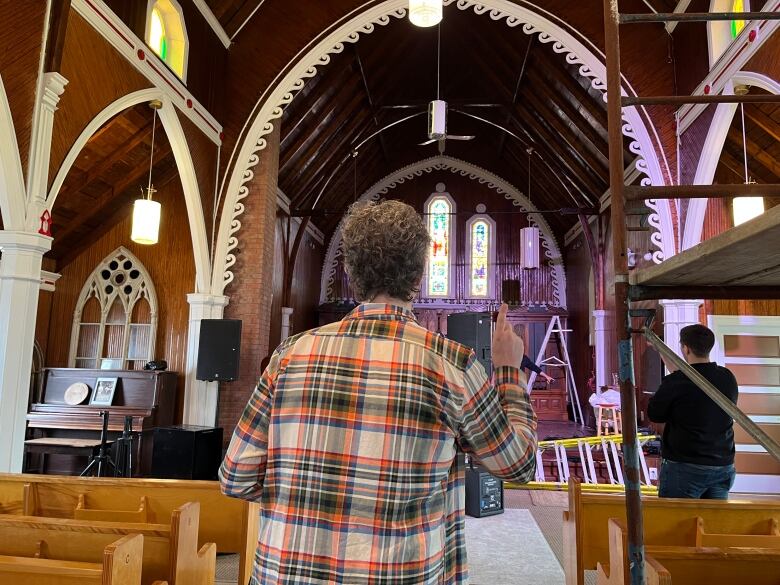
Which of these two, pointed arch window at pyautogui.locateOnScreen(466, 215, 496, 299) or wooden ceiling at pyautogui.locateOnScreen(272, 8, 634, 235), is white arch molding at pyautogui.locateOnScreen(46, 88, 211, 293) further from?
pointed arch window at pyautogui.locateOnScreen(466, 215, 496, 299)

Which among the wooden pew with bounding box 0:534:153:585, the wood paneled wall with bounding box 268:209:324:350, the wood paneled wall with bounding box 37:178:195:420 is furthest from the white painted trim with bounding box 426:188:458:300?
the wooden pew with bounding box 0:534:153:585

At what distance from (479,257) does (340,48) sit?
773 cm

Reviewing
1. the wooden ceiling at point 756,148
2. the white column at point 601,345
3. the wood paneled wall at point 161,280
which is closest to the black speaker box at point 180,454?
the wood paneled wall at point 161,280

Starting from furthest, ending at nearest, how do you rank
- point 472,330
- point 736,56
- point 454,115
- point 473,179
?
1. point 473,179
2. point 454,115
3. point 472,330
4. point 736,56

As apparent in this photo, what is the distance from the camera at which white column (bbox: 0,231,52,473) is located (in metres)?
3.40

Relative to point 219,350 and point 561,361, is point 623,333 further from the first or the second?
point 561,361

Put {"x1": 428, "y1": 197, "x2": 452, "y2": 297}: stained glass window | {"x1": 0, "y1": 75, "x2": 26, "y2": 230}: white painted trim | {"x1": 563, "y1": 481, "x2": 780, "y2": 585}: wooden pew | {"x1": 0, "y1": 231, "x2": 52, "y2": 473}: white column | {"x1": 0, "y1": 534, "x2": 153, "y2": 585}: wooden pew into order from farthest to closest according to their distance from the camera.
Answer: {"x1": 428, "y1": 197, "x2": 452, "y2": 297}: stained glass window < {"x1": 0, "y1": 231, "x2": 52, "y2": 473}: white column < {"x1": 0, "y1": 75, "x2": 26, "y2": 230}: white painted trim < {"x1": 563, "y1": 481, "x2": 780, "y2": 585}: wooden pew < {"x1": 0, "y1": 534, "x2": 153, "y2": 585}: wooden pew

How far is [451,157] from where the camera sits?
43.0 ft

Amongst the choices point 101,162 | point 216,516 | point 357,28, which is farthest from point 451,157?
point 216,516

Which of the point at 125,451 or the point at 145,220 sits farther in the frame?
the point at 125,451

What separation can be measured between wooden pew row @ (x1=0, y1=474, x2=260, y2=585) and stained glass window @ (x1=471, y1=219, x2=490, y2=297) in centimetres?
1101

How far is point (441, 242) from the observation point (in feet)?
43.6

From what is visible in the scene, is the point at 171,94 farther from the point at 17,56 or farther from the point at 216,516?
the point at 216,516

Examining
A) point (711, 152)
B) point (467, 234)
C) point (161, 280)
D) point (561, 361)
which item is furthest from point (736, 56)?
point (467, 234)
